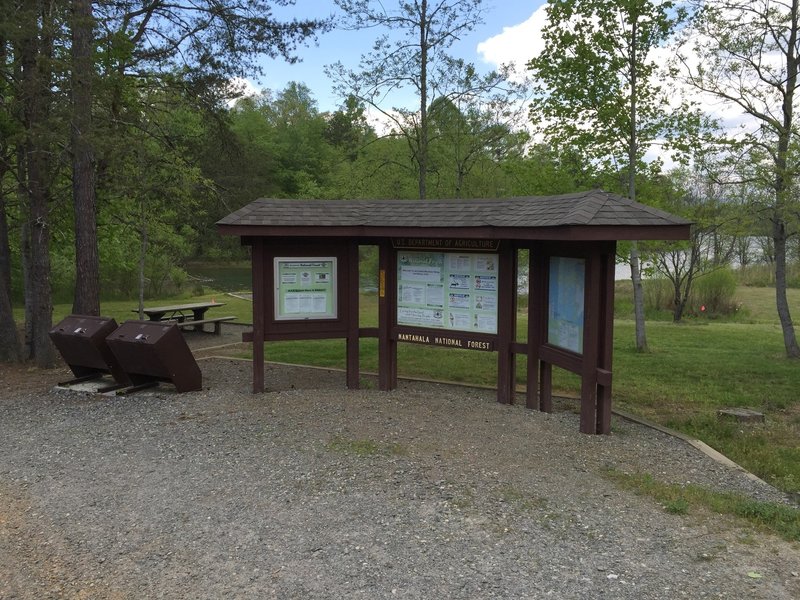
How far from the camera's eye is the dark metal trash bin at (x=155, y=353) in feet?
25.5

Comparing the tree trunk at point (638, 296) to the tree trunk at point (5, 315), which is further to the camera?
the tree trunk at point (638, 296)

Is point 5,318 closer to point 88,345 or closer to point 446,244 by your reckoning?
point 88,345

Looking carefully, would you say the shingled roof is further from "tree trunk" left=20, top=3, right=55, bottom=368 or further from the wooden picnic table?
the wooden picnic table

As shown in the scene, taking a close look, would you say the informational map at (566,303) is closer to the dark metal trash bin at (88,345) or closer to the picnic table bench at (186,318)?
the dark metal trash bin at (88,345)

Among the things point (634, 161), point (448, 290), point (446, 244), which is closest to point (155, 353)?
point (448, 290)

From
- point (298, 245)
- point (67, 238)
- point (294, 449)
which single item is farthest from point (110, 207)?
point (294, 449)

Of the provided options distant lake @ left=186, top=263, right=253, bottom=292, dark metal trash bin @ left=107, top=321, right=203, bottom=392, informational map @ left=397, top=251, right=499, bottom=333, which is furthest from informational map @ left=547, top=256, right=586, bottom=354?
distant lake @ left=186, top=263, right=253, bottom=292

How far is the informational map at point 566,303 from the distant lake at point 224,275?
2343 centimetres

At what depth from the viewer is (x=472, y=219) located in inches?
292

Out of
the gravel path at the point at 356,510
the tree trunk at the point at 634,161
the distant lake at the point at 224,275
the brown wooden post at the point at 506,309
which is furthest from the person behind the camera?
the distant lake at the point at 224,275

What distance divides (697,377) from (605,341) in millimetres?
4591

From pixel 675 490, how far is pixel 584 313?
6.68ft

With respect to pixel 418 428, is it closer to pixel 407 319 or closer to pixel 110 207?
pixel 407 319

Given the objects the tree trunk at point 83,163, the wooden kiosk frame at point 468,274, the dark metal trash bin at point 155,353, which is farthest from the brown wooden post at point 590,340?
the tree trunk at point 83,163
